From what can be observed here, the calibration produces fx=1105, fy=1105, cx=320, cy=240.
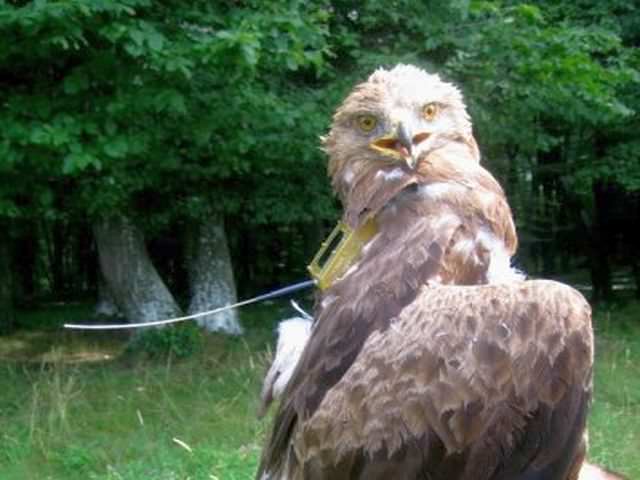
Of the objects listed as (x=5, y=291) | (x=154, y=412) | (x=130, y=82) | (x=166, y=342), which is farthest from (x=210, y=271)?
(x=130, y=82)

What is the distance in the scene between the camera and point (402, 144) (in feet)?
10.3

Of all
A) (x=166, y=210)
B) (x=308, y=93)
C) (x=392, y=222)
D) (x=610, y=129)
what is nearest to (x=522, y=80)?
(x=308, y=93)

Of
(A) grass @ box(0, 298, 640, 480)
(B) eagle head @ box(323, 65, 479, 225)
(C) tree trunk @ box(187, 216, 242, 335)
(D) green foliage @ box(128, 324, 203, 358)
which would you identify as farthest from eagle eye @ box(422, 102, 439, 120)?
(C) tree trunk @ box(187, 216, 242, 335)

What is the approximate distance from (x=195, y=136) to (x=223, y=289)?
12.8ft

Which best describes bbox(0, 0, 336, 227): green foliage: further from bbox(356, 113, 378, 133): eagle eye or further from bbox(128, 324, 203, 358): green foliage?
bbox(356, 113, 378, 133): eagle eye

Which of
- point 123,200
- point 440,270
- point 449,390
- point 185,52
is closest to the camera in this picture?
point 449,390

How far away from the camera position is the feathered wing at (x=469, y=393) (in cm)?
259

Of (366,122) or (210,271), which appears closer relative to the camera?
(366,122)

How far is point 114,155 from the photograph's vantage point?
8078mm

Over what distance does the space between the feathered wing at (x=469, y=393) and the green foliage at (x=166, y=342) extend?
27.1ft

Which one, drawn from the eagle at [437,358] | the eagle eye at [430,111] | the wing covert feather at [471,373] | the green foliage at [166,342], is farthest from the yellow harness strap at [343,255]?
the green foliage at [166,342]

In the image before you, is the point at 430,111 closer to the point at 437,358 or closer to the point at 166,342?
the point at 437,358

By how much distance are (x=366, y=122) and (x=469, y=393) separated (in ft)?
3.34

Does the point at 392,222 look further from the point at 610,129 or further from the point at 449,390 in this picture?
the point at 610,129
